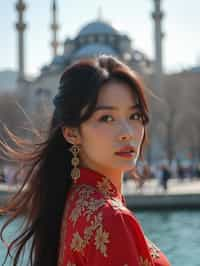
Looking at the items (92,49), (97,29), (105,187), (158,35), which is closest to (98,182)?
(105,187)

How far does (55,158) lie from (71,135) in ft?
0.45

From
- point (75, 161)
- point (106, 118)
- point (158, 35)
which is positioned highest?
point (158, 35)

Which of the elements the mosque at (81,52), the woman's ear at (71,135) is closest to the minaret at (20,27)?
the mosque at (81,52)

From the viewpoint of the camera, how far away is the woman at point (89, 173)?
4.98 ft

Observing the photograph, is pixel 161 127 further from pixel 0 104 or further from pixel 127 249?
pixel 127 249

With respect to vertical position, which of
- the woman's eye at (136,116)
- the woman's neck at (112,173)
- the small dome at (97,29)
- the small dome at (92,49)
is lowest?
the woman's neck at (112,173)

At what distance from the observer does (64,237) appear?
1721 mm

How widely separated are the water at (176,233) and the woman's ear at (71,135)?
172 inches

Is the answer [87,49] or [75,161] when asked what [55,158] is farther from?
[87,49]

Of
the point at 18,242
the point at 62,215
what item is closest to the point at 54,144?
the point at 62,215

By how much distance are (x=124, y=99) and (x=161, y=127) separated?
36373 mm

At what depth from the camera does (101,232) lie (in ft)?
4.94

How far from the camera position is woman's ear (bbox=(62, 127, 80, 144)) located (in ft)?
5.90

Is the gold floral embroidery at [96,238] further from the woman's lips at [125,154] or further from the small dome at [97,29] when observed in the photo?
the small dome at [97,29]
